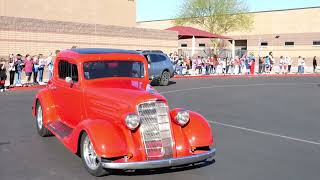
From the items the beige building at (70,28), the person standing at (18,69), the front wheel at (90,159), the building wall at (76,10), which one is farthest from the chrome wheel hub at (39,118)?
the building wall at (76,10)

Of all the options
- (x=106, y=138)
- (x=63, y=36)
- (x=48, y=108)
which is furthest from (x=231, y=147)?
(x=63, y=36)

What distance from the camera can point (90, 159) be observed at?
259 inches

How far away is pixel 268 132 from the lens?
10.1 metres

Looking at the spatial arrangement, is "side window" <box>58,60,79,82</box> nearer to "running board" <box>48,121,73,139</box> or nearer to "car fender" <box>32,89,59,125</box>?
"car fender" <box>32,89,59,125</box>

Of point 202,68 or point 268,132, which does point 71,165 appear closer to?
point 268,132

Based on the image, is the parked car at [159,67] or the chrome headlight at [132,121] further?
the parked car at [159,67]

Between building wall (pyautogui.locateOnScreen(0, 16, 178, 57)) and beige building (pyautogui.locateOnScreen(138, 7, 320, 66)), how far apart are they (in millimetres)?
18377

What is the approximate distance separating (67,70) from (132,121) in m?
2.54

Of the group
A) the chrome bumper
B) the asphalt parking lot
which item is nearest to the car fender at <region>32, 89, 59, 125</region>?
the asphalt parking lot

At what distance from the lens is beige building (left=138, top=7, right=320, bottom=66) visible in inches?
2072

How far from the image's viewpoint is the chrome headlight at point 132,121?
244 inches

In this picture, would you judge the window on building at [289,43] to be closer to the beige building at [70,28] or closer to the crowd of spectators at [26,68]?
the beige building at [70,28]

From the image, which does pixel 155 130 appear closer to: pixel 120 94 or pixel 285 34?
pixel 120 94

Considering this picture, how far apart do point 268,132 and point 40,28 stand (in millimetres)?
19594
